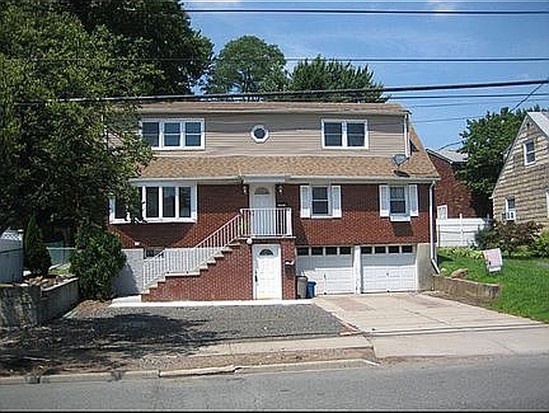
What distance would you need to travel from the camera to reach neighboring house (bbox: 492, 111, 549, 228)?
34.5 m

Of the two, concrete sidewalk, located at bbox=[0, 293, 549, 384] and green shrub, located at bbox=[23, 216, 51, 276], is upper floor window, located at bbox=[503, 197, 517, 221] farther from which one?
green shrub, located at bbox=[23, 216, 51, 276]

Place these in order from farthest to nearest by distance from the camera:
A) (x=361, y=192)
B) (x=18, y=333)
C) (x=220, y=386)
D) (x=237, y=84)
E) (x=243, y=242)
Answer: (x=237, y=84)
(x=361, y=192)
(x=243, y=242)
(x=18, y=333)
(x=220, y=386)

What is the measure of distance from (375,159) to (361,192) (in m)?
1.98

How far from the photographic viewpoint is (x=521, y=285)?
69.6ft

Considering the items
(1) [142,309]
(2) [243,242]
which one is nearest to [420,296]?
(2) [243,242]

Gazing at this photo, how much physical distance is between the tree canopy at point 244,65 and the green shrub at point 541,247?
35.6m

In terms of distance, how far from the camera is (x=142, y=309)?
22812 mm

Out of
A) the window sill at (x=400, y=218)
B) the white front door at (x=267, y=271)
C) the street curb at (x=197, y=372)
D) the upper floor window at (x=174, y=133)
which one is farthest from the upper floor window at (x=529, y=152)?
the street curb at (x=197, y=372)

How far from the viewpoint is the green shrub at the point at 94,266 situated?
83.8 feet

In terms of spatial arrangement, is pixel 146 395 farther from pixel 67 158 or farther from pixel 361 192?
pixel 361 192

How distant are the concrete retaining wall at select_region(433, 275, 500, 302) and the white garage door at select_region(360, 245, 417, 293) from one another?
1.33 m

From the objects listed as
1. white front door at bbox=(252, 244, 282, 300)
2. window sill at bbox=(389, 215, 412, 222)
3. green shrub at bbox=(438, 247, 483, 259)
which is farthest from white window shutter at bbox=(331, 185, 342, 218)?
green shrub at bbox=(438, 247, 483, 259)

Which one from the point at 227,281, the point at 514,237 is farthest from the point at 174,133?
the point at 514,237

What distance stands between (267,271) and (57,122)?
14333mm
